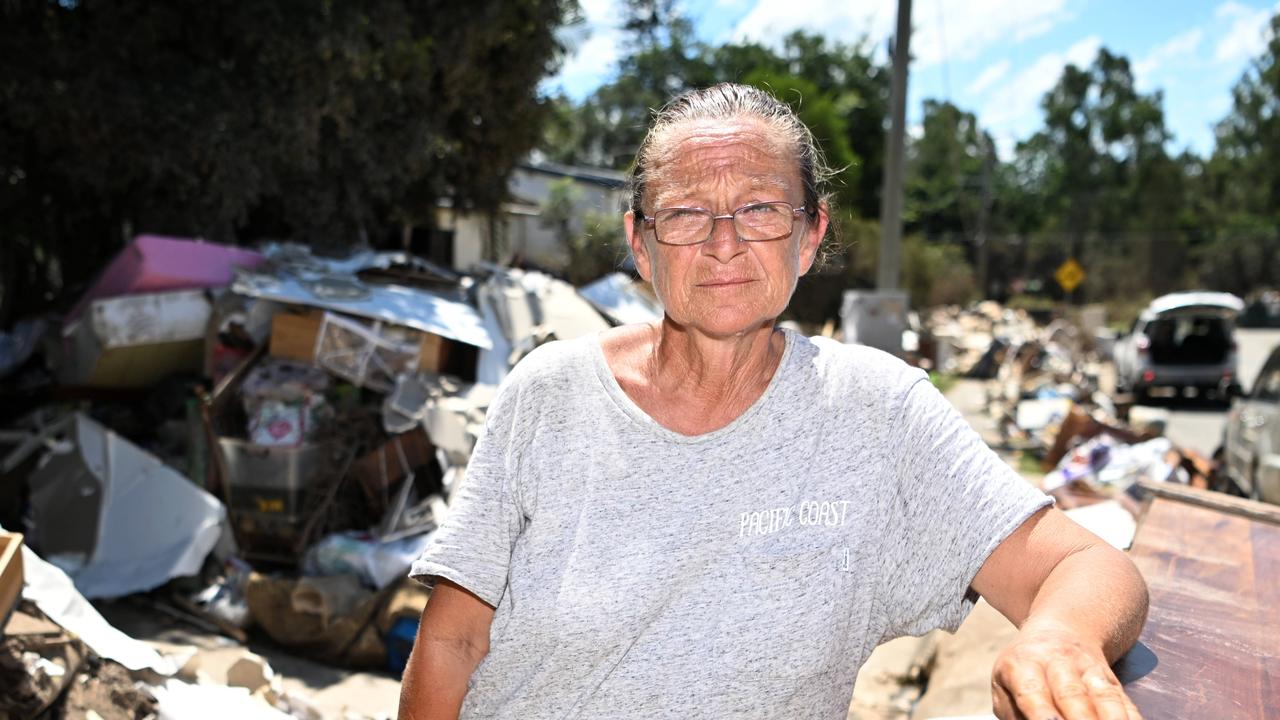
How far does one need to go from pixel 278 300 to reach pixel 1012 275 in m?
36.6

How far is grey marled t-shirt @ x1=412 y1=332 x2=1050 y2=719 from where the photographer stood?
146 centimetres

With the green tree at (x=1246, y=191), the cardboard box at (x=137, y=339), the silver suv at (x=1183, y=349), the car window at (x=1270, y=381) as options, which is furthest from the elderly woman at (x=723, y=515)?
the green tree at (x=1246, y=191)

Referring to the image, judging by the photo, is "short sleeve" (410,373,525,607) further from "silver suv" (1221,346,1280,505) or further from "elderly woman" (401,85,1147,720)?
"silver suv" (1221,346,1280,505)

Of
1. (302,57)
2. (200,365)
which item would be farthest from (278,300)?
(302,57)

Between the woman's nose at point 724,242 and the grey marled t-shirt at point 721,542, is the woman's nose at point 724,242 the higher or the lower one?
the higher one

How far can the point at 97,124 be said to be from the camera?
25.8 feet

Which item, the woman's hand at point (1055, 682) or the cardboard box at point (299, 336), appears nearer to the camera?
the woman's hand at point (1055, 682)

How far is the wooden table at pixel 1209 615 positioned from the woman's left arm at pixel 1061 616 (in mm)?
125

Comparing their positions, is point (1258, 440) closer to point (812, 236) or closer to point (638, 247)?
point (812, 236)

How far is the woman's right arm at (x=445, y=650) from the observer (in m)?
1.57

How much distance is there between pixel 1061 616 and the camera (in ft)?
4.18

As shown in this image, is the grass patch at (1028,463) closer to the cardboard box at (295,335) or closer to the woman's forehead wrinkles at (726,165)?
the cardboard box at (295,335)

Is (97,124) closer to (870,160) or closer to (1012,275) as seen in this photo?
(870,160)

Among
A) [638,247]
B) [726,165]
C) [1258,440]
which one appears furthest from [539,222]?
[726,165]
